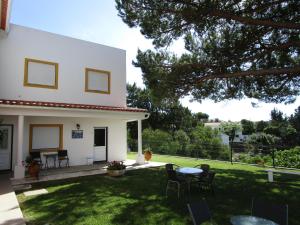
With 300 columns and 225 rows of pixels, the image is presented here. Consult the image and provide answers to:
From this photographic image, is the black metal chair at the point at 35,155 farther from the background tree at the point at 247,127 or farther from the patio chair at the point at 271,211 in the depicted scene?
the background tree at the point at 247,127

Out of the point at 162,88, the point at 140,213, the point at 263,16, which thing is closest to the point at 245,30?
the point at 263,16

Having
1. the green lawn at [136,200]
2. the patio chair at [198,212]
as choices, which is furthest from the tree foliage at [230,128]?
the patio chair at [198,212]

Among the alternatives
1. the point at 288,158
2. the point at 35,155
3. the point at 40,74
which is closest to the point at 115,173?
the point at 35,155

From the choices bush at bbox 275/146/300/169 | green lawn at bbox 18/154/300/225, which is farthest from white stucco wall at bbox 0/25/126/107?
bush at bbox 275/146/300/169

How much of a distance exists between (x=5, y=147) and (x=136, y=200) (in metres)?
8.17

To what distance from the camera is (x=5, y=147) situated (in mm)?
12109

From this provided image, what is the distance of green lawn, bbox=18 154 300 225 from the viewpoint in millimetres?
5914

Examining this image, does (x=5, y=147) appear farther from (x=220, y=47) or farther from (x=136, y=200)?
(x=220, y=47)

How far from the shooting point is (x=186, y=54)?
1155 centimetres

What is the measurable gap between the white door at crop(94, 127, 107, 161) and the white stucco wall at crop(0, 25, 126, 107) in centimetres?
169

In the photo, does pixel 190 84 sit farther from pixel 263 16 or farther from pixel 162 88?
pixel 263 16

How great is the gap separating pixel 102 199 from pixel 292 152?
1167 cm

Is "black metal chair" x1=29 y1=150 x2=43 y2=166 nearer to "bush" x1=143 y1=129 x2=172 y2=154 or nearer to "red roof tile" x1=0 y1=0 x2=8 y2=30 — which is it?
"red roof tile" x1=0 y1=0 x2=8 y2=30

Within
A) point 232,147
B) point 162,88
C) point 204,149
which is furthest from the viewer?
point 204,149
